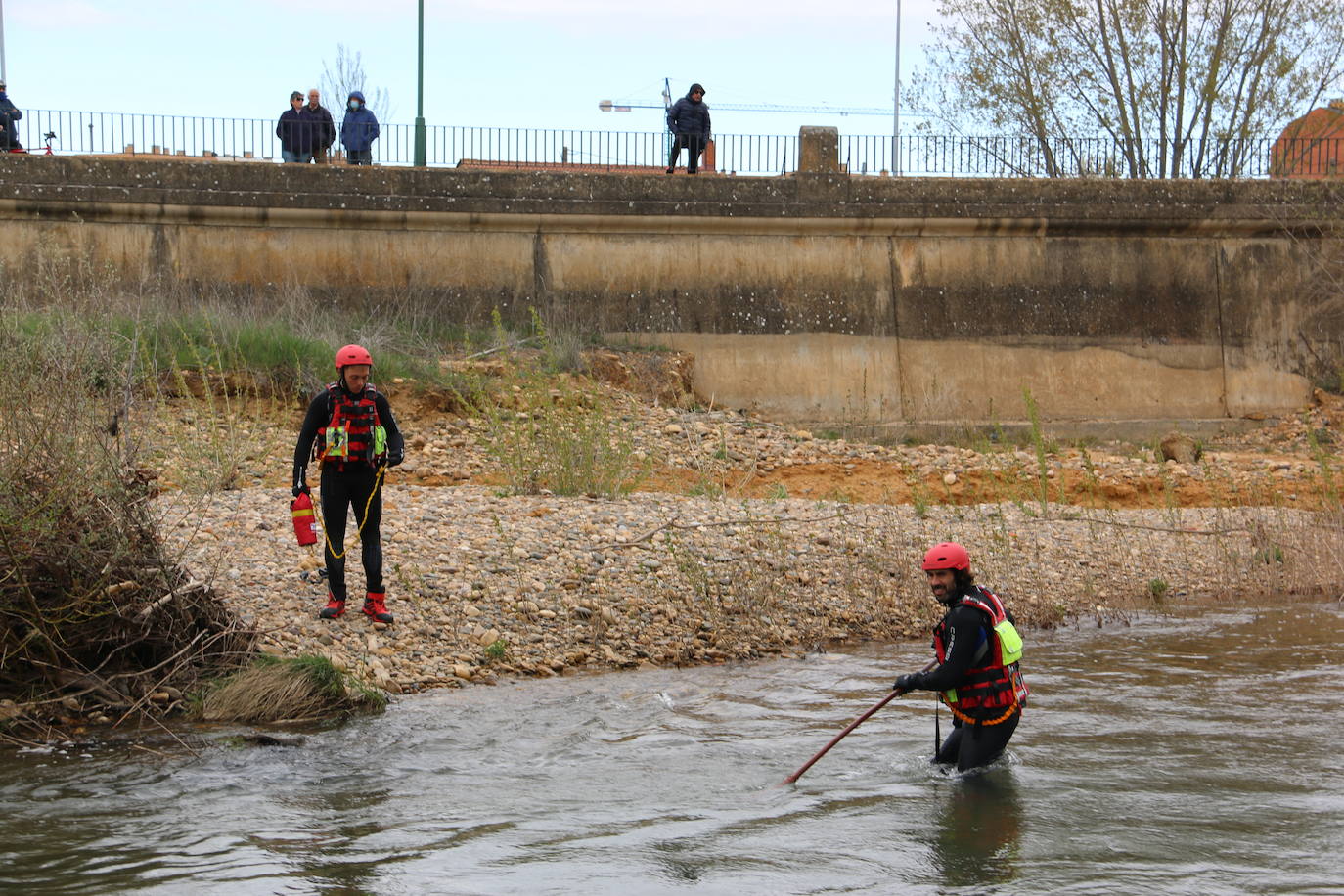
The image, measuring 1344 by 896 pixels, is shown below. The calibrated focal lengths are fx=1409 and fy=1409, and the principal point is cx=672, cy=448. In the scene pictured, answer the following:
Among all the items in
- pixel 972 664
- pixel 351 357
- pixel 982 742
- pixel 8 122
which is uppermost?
pixel 8 122

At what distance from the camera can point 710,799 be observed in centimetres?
734

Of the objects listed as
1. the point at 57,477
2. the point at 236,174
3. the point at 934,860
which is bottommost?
the point at 934,860

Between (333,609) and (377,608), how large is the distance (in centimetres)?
30

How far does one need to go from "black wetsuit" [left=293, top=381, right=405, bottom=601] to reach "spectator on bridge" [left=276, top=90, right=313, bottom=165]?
12218 millimetres

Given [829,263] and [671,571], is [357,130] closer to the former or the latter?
[829,263]

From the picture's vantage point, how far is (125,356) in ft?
48.1

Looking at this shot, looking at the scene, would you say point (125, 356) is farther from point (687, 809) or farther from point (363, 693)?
point (687, 809)

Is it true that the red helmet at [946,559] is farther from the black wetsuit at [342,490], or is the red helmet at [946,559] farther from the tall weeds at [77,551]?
the tall weeds at [77,551]

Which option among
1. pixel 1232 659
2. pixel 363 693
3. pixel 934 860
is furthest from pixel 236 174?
pixel 934 860

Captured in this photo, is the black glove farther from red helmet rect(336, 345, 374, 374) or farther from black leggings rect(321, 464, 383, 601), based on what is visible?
red helmet rect(336, 345, 374, 374)

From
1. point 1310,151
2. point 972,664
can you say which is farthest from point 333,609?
point 1310,151

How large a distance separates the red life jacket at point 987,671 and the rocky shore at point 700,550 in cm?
310

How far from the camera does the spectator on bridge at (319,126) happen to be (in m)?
20.6

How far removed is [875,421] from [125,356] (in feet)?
34.0
